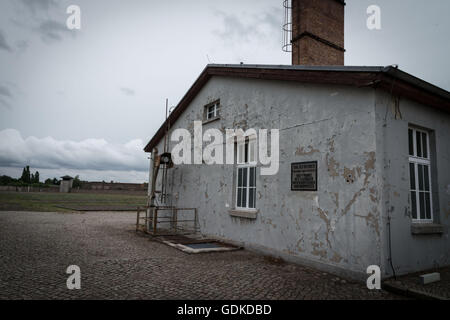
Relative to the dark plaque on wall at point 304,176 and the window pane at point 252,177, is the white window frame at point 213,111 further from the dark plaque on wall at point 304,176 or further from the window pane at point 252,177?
the dark plaque on wall at point 304,176

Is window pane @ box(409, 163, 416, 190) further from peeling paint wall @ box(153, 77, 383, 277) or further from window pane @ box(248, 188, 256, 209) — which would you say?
window pane @ box(248, 188, 256, 209)

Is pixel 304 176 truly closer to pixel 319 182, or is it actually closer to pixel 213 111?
pixel 319 182

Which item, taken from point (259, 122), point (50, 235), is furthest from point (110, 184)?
point (259, 122)

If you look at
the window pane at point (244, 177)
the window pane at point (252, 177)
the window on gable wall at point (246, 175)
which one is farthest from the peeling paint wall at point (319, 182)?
the window pane at point (252, 177)

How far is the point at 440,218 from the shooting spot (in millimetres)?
6223

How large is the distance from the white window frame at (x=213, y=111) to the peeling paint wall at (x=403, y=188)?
5.75 metres

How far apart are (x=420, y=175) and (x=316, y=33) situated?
23.8 ft

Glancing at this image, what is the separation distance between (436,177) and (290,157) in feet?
10.4

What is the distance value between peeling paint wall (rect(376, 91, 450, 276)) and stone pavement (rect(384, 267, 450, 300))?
0.64ft

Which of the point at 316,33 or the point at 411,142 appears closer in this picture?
the point at 411,142

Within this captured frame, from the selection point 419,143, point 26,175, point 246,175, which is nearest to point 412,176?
point 419,143

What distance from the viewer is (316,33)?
11.2 metres

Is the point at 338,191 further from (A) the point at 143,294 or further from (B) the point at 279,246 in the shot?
(A) the point at 143,294

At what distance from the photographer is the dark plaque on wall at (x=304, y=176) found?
6293 millimetres
